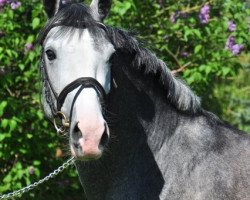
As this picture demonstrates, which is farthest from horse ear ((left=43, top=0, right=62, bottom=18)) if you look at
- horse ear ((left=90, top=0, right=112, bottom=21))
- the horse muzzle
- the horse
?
the horse muzzle

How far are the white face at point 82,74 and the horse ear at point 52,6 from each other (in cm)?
25

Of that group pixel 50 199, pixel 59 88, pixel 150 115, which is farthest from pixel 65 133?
pixel 50 199

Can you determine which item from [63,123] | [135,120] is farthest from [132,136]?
[63,123]

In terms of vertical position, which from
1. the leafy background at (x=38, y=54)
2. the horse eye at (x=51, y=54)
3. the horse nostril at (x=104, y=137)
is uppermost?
the horse eye at (x=51, y=54)

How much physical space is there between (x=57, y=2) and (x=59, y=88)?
1.93 feet

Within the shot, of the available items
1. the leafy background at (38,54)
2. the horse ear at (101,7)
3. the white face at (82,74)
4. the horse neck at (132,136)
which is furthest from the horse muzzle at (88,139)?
the leafy background at (38,54)

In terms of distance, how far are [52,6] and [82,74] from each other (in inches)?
24.9

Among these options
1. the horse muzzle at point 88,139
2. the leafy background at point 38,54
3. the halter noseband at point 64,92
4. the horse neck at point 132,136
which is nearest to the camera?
the horse muzzle at point 88,139

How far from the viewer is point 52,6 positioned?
366cm

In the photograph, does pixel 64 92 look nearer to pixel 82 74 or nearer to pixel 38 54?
pixel 82 74

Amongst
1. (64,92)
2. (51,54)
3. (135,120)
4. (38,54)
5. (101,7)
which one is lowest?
(38,54)

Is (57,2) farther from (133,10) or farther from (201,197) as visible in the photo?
(133,10)

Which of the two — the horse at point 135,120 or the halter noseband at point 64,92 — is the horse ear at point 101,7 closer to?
the horse at point 135,120

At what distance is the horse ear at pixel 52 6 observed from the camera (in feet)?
11.9
